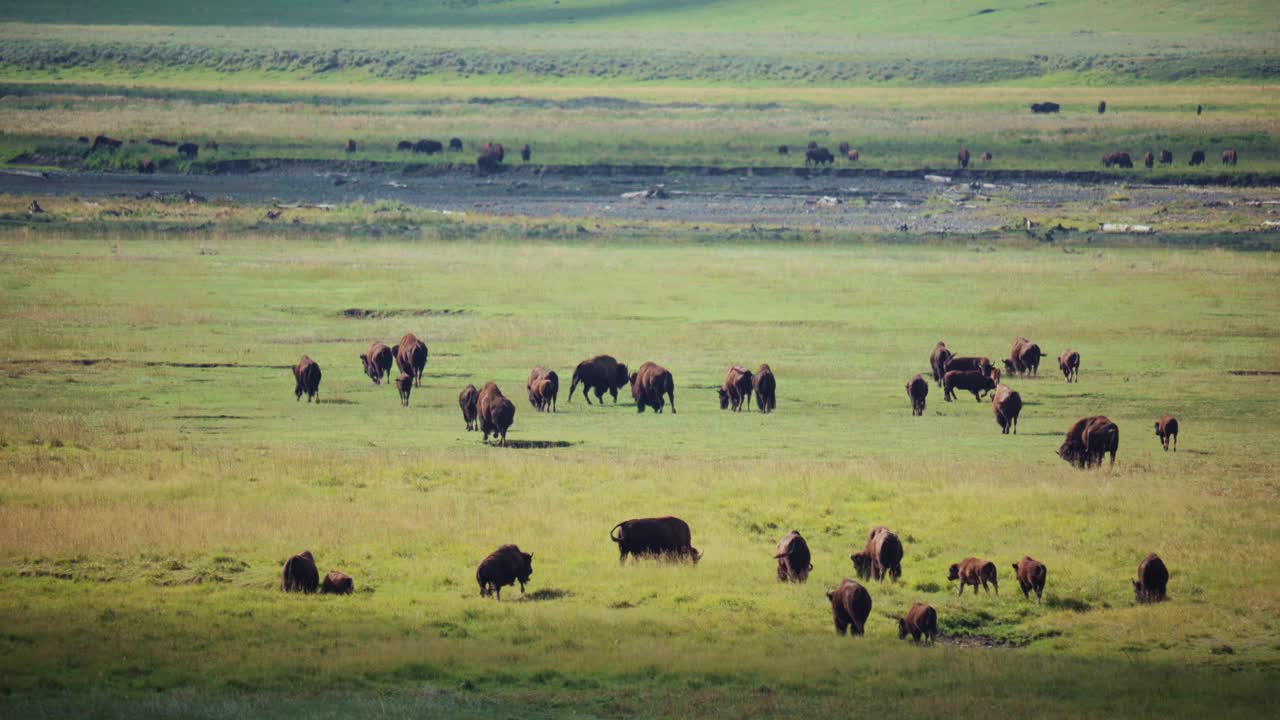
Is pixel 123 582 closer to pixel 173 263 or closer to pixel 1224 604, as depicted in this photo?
pixel 1224 604

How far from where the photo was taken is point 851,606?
53.4ft

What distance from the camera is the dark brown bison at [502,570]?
58.3 feet

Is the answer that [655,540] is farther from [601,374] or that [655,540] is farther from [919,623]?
[601,374]

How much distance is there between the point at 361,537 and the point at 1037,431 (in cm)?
1371

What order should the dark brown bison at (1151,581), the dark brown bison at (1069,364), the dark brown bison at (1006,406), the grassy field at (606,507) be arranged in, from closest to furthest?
the grassy field at (606,507) → the dark brown bison at (1151,581) → the dark brown bison at (1006,406) → the dark brown bison at (1069,364)

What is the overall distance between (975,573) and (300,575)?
7.56m

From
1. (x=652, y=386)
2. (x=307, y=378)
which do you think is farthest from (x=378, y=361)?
(x=652, y=386)

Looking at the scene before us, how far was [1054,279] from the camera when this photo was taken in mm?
49156

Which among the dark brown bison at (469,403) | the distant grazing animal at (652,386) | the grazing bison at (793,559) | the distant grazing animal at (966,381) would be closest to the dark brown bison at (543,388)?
the distant grazing animal at (652,386)

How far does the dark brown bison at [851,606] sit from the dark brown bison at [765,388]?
14.3 m

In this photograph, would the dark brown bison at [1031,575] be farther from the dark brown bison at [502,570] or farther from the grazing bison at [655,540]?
the dark brown bison at [502,570]

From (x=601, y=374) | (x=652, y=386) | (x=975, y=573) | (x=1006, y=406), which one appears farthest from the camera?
(x=601, y=374)

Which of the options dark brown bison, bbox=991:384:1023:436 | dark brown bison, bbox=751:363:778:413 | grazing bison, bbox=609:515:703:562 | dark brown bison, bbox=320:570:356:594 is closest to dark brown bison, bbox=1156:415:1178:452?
dark brown bison, bbox=991:384:1023:436

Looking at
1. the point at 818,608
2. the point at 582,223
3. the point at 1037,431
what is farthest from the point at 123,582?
the point at 582,223
